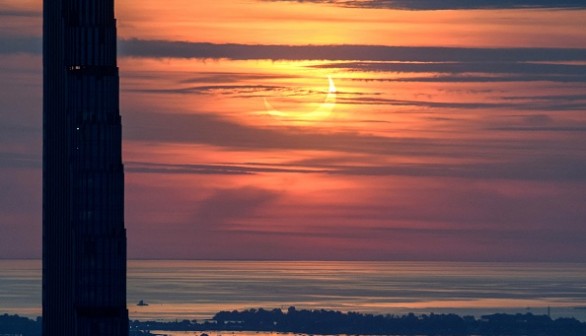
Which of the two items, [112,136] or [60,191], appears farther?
[60,191]

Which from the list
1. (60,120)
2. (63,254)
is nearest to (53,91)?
(60,120)

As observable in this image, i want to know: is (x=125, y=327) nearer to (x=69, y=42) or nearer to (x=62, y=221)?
(x=62, y=221)

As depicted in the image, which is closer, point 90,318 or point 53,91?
point 90,318

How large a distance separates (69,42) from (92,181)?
1152cm

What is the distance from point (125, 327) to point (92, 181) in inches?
470

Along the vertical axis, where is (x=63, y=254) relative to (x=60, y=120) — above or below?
below

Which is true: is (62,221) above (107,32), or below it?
below

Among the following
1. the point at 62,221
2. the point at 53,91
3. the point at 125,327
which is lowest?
the point at 125,327

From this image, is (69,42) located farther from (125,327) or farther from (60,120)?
(125,327)

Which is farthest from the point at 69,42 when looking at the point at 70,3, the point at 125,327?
the point at 125,327

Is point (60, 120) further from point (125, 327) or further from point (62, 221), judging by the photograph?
point (125, 327)

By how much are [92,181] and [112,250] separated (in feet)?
19.1

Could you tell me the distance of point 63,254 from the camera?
152500 mm

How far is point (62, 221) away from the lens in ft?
498
